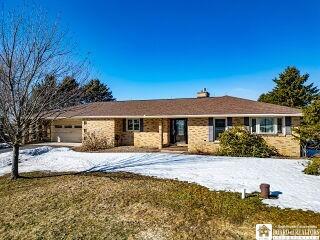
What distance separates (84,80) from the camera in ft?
42.7

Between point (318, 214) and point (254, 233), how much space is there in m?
2.26

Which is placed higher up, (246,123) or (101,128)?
(246,123)

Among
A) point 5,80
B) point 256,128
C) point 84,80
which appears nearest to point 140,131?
point 256,128

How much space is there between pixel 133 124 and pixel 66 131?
8.06 m

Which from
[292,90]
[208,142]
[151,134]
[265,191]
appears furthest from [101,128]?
[292,90]

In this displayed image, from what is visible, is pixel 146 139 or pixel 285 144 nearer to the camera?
pixel 285 144

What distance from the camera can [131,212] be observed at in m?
8.09

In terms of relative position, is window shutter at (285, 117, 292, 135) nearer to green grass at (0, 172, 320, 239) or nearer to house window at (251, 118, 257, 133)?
house window at (251, 118, 257, 133)

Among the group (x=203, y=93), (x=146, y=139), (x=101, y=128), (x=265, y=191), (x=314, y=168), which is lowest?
(x=265, y=191)

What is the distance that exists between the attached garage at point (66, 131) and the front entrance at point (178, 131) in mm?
9319

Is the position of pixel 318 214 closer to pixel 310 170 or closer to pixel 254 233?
pixel 254 233

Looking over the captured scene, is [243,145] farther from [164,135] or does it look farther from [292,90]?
[292,90]

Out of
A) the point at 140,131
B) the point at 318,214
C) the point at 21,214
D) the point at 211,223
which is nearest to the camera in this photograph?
the point at 211,223

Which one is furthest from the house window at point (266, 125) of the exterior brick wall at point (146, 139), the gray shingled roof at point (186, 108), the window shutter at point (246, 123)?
the exterior brick wall at point (146, 139)
